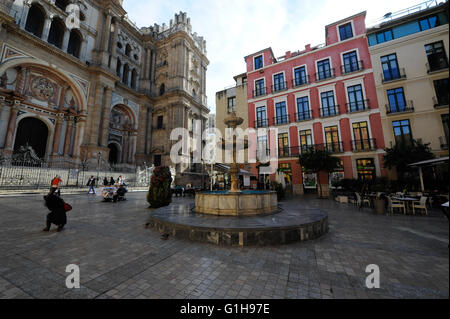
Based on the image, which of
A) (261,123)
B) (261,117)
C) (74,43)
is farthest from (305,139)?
(74,43)

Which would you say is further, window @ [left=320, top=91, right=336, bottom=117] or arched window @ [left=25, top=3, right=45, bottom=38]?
arched window @ [left=25, top=3, right=45, bottom=38]

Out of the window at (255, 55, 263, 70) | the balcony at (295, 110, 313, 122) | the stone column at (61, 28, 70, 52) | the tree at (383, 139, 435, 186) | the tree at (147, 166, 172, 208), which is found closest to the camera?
the tree at (147, 166, 172, 208)

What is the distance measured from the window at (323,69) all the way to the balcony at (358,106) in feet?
12.0

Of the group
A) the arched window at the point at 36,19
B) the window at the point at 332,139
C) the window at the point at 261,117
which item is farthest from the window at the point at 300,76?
the arched window at the point at 36,19

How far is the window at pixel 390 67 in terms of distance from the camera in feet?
50.8

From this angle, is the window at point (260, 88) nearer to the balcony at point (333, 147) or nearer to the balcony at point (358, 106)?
the balcony at point (358, 106)

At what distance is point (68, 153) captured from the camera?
18984 mm

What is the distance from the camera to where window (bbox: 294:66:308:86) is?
19.6 m

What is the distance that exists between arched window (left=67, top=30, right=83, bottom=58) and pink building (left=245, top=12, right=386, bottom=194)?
2108 centimetres

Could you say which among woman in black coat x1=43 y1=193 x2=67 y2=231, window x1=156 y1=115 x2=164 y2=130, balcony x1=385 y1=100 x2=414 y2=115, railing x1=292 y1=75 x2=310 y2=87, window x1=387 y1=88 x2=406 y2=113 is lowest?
woman in black coat x1=43 y1=193 x2=67 y2=231

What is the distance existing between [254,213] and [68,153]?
2157 cm

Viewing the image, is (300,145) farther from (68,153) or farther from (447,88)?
(68,153)

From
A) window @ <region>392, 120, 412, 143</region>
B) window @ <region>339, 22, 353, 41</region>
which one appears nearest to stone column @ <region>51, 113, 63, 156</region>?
window @ <region>339, 22, 353, 41</region>

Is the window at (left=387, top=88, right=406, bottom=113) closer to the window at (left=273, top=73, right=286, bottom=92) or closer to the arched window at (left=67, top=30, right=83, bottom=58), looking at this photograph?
the window at (left=273, top=73, right=286, bottom=92)
